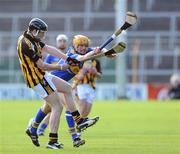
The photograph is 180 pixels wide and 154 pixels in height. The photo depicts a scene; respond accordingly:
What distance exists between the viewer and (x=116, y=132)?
1823 cm

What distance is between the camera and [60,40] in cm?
1798

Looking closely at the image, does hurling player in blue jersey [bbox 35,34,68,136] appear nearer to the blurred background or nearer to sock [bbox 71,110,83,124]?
sock [bbox 71,110,83,124]

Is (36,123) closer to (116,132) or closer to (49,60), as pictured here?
(49,60)

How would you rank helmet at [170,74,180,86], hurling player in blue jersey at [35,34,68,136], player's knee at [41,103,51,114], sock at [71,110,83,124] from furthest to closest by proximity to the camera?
1. helmet at [170,74,180,86]
2. hurling player in blue jersey at [35,34,68,136]
3. player's knee at [41,103,51,114]
4. sock at [71,110,83,124]

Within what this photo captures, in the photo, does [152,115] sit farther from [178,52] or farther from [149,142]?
[178,52]

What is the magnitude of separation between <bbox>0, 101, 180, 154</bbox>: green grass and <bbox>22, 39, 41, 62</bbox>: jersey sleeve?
4.93 feet

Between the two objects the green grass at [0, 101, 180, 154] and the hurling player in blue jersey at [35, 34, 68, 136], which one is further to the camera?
the hurling player in blue jersey at [35, 34, 68, 136]

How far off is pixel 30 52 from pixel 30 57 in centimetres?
9

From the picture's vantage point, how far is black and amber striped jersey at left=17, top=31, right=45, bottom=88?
13391 millimetres

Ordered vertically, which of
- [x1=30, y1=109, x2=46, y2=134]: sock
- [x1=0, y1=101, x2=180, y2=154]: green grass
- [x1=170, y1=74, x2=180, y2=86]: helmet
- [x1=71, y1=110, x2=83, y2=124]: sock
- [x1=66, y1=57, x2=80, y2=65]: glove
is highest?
[x1=66, y1=57, x2=80, y2=65]: glove

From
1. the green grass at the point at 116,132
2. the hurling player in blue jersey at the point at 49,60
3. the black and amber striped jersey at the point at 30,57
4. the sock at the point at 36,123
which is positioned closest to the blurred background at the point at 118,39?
the green grass at the point at 116,132

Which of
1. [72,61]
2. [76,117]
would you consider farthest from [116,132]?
[72,61]

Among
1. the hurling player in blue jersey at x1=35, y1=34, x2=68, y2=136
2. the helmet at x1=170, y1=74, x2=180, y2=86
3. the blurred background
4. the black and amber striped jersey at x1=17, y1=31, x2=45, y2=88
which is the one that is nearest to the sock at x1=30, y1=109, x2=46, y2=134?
the black and amber striped jersey at x1=17, y1=31, x2=45, y2=88

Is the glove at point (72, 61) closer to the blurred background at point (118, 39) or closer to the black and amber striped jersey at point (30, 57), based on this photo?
the black and amber striped jersey at point (30, 57)
